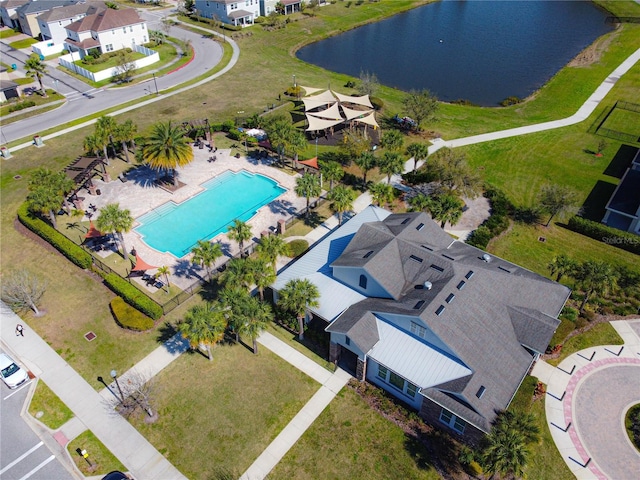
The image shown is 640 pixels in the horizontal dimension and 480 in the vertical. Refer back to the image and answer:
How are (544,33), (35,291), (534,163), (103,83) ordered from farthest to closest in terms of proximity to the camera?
(544,33)
(103,83)
(534,163)
(35,291)

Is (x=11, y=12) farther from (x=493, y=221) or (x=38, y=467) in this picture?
(x=493, y=221)

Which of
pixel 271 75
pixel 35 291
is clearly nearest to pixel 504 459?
pixel 35 291

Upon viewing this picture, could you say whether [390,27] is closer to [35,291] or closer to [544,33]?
[544,33]

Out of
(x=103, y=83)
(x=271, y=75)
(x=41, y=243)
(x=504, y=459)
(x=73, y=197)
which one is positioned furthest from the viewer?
(x=271, y=75)

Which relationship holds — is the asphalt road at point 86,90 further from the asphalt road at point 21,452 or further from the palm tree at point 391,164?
the asphalt road at point 21,452

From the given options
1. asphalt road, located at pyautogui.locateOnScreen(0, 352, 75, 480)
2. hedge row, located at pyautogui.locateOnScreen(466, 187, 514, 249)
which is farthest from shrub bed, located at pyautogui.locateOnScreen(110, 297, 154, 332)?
hedge row, located at pyautogui.locateOnScreen(466, 187, 514, 249)

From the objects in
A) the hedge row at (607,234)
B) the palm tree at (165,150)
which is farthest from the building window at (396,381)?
the palm tree at (165,150)

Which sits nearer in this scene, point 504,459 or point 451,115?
point 504,459
